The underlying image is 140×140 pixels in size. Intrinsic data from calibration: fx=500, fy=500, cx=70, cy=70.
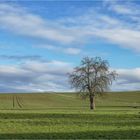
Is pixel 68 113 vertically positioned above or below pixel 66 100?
below

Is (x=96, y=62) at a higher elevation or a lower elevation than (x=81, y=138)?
higher

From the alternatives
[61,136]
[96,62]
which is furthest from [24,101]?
[61,136]

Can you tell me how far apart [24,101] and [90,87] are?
36204 millimetres

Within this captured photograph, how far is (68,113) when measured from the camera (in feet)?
215

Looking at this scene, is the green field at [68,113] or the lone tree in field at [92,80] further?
the lone tree in field at [92,80]

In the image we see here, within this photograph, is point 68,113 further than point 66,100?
No

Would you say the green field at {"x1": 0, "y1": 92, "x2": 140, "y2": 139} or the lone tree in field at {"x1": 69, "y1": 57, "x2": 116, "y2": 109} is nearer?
the green field at {"x1": 0, "y1": 92, "x2": 140, "y2": 139}

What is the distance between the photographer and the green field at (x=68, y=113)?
42434 millimetres

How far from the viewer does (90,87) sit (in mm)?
112188

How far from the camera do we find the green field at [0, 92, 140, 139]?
139 ft

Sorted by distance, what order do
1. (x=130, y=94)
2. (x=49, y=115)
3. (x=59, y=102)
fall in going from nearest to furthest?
(x=49, y=115)
(x=59, y=102)
(x=130, y=94)

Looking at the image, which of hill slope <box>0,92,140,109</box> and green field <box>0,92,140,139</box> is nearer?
green field <box>0,92,140,139</box>

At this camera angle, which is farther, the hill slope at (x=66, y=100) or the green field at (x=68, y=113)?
the hill slope at (x=66, y=100)

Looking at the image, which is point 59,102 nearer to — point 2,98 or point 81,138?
point 2,98
